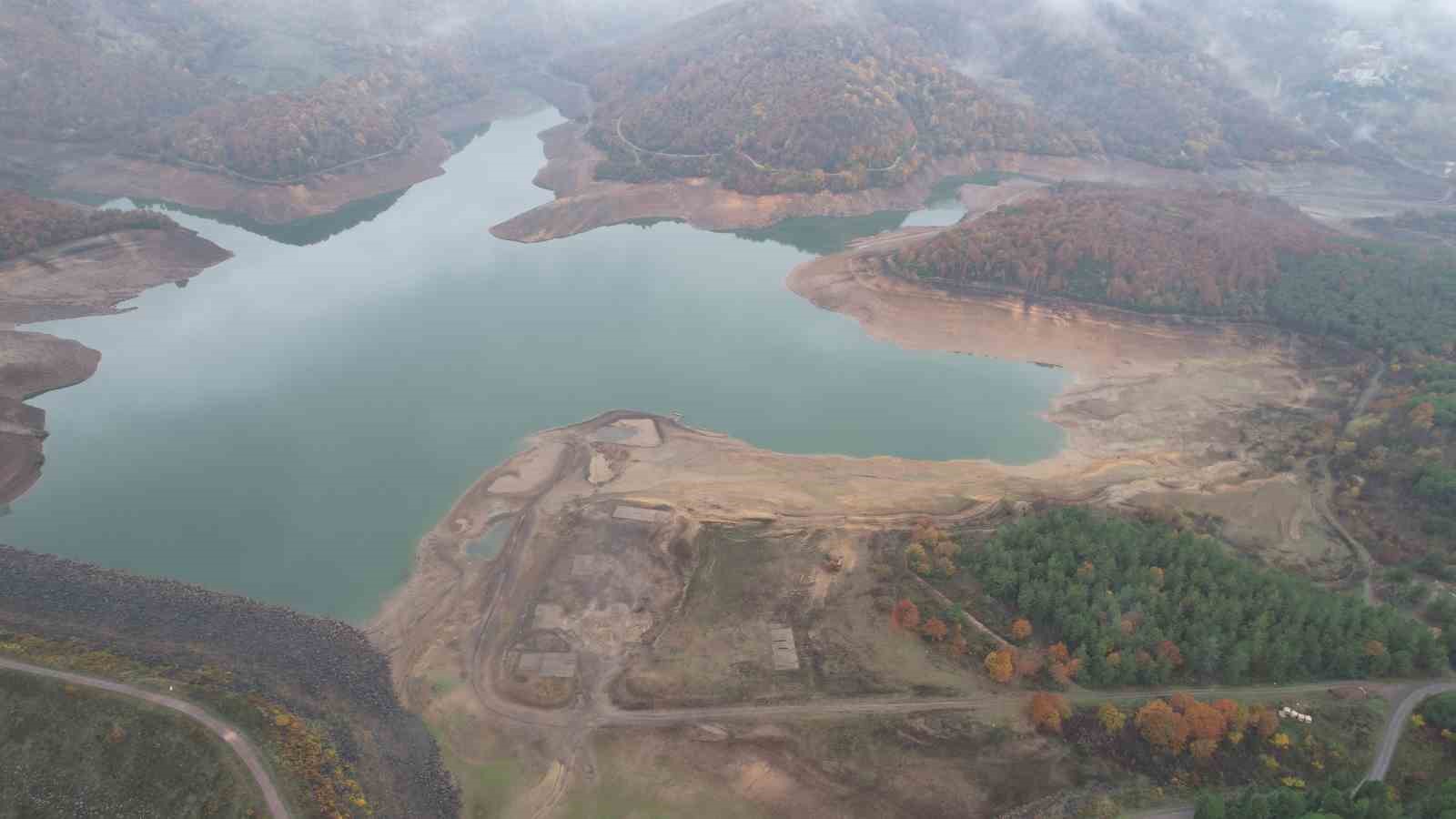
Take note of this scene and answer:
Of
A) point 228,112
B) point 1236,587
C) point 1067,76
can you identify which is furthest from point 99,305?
point 1067,76

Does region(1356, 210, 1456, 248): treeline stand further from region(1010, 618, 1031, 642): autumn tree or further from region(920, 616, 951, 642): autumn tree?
region(920, 616, 951, 642): autumn tree

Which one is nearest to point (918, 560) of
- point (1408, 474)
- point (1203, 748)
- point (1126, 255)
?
point (1203, 748)

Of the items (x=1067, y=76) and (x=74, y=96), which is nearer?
(x=74, y=96)

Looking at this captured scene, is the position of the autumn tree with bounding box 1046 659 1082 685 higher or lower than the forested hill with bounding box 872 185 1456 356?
lower

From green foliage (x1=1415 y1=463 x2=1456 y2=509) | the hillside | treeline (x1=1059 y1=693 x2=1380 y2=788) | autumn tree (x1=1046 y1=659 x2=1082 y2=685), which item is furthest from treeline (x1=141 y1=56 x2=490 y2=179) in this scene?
green foliage (x1=1415 y1=463 x2=1456 y2=509)

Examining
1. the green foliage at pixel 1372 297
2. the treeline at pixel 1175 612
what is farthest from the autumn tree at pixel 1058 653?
the green foliage at pixel 1372 297

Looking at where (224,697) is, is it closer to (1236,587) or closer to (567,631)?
(567,631)

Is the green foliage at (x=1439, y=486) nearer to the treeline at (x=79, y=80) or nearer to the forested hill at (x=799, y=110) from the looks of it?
the forested hill at (x=799, y=110)
